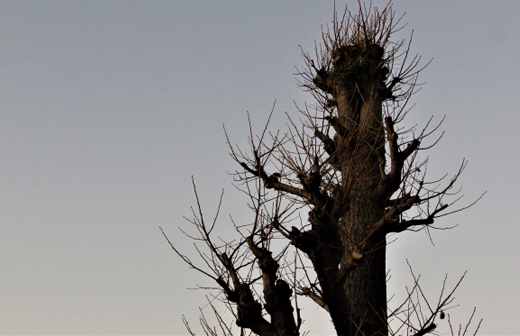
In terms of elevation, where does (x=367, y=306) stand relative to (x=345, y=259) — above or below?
below

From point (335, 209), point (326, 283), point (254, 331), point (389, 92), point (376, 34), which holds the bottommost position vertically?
point (254, 331)

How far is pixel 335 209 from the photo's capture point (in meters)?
5.35

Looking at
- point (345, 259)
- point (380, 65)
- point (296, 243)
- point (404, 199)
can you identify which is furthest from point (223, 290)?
point (380, 65)

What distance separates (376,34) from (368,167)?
→ 8.28 feet

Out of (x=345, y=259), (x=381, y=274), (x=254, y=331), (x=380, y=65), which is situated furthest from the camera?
(x=380, y=65)

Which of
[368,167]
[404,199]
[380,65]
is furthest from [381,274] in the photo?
[380,65]

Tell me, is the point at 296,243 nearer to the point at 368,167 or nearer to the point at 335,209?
the point at 335,209

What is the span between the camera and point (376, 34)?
7.60 meters

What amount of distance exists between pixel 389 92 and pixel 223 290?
435cm

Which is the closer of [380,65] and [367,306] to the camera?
[367,306]

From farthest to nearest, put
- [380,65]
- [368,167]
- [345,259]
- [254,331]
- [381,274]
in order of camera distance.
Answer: [380,65] → [368,167] → [381,274] → [345,259] → [254,331]

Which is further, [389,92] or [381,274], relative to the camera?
[389,92]

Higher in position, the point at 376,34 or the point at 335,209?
the point at 376,34

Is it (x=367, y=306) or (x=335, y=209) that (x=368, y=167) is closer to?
(x=335, y=209)
